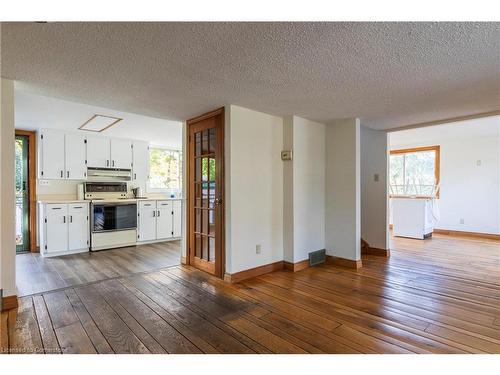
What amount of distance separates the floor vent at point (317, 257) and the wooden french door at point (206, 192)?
1368 mm

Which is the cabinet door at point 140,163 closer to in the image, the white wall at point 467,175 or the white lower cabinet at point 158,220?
the white lower cabinet at point 158,220

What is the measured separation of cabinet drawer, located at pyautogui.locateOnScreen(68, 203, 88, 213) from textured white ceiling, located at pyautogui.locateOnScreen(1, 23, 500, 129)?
7.87ft

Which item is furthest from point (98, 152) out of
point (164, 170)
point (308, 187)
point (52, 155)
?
point (308, 187)

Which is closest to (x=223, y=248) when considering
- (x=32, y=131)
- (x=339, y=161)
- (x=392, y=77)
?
(x=339, y=161)

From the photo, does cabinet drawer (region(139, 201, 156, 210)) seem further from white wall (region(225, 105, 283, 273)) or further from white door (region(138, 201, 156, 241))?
white wall (region(225, 105, 283, 273))

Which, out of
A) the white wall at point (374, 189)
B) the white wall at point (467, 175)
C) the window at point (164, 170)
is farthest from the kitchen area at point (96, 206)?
the white wall at point (467, 175)

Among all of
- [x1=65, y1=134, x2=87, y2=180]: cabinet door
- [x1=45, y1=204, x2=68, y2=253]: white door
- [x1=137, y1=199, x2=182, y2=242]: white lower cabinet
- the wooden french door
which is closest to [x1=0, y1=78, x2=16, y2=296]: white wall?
the wooden french door

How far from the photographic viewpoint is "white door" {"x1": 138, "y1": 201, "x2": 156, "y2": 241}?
5.36 metres

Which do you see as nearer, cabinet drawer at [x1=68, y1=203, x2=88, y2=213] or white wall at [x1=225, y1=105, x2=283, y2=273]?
white wall at [x1=225, y1=105, x2=283, y2=273]

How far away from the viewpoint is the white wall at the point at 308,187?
3734 mm

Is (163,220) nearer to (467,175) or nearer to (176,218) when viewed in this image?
(176,218)

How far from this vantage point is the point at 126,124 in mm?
4426

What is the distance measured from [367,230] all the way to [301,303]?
104 inches
